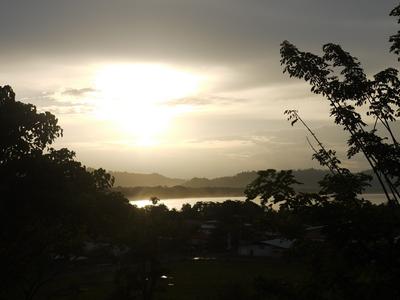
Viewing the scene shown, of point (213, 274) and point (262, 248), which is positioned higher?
point (262, 248)

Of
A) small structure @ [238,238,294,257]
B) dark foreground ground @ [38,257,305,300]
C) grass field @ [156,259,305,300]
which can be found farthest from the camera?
small structure @ [238,238,294,257]

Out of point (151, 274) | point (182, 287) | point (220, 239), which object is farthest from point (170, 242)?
point (151, 274)

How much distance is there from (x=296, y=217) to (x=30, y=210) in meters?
10.0

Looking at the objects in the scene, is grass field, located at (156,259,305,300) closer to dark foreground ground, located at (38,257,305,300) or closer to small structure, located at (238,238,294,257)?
dark foreground ground, located at (38,257,305,300)

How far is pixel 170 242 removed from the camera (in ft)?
212

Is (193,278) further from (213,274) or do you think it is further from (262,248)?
(262,248)

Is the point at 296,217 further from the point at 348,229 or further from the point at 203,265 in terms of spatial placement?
the point at 203,265

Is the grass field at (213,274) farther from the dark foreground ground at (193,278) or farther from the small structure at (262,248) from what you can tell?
the small structure at (262,248)

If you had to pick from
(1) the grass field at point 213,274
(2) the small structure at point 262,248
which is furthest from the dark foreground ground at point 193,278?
(2) the small structure at point 262,248

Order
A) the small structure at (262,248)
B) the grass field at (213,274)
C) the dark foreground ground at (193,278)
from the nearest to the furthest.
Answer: the dark foreground ground at (193,278) → the grass field at (213,274) → the small structure at (262,248)

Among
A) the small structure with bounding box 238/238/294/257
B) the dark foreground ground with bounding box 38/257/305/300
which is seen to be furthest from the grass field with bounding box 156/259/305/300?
the small structure with bounding box 238/238/294/257

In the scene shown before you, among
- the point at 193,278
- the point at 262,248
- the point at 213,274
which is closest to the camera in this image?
the point at 193,278

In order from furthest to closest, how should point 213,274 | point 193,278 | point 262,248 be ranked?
point 262,248
point 213,274
point 193,278

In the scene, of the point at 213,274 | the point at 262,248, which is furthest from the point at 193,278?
the point at 262,248
